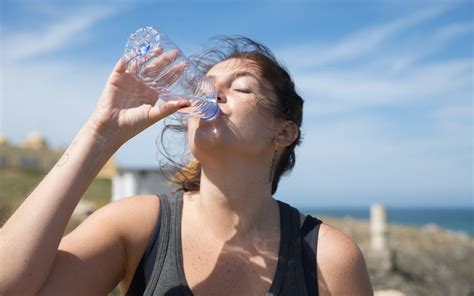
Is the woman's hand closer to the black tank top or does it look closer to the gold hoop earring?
the black tank top

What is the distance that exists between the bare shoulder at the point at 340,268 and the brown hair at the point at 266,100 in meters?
0.55

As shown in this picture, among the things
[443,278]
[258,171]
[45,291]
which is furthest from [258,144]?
[443,278]

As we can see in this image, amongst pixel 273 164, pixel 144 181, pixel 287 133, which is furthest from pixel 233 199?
pixel 144 181

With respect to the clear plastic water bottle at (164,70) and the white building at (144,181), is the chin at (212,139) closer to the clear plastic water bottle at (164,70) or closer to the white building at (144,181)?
the clear plastic water bottle at (164,70)

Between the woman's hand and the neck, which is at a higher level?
the woman's hand

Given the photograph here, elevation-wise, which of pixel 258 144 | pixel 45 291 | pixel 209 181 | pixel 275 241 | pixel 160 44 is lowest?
pixel 45 291

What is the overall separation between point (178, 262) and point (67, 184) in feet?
2.03

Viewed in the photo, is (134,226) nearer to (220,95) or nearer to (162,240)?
(162,240)

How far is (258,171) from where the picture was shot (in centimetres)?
309

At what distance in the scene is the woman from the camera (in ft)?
8.63

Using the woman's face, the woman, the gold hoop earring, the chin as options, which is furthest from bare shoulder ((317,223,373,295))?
the chin

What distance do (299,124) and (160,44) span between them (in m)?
0.86

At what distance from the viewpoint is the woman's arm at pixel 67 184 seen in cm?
249

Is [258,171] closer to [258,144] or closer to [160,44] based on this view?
[258,144]
